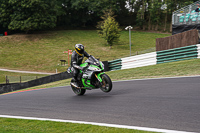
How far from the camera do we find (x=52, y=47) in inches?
2169

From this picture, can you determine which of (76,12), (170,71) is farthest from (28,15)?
(170,71)

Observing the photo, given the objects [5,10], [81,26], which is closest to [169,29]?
[81,26]

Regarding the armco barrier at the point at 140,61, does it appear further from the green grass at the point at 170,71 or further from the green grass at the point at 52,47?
the green grass at the point at 52,47

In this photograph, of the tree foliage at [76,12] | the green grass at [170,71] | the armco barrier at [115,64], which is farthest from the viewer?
the tree foliage at [76,12]

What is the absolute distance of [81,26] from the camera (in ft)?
263

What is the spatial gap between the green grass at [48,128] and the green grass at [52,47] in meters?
33.0

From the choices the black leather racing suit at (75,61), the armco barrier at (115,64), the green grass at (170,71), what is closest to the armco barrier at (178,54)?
the green grass at (170,71)

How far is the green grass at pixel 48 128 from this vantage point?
449 centimetres

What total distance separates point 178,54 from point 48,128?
613 inches

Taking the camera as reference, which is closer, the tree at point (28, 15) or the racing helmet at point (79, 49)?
the racing helmet at point (79, 49)

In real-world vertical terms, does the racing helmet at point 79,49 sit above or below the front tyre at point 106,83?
above

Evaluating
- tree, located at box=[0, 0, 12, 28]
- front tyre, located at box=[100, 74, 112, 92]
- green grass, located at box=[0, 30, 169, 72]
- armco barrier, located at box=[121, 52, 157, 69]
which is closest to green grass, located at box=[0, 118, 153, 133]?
front tyre, located at box=[100, 74, 112, 92]

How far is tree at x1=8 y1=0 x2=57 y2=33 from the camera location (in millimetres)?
57841

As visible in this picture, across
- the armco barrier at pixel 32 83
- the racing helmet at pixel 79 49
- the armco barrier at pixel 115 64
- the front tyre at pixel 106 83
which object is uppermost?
the racing helmet at pixel 79 49
